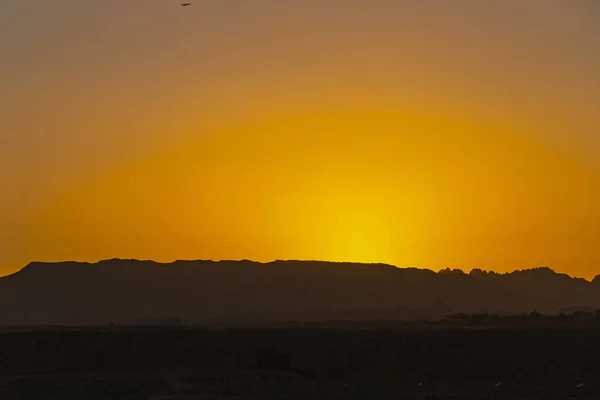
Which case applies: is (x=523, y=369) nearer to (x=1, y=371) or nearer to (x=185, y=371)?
(x=185, y=371)

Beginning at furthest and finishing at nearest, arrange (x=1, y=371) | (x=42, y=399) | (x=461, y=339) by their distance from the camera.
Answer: (x=461, y=339), (x=1, y=371), (x=42, y=399)

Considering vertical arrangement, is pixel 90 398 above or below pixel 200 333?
below

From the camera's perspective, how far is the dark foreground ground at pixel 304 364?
68188mm

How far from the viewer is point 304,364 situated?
81.6 m

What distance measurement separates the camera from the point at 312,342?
8612 centimetres

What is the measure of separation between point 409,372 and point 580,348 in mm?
15315

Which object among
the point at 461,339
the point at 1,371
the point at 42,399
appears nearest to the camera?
the point at 42,399

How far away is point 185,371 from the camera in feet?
256

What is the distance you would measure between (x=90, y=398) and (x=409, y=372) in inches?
1038

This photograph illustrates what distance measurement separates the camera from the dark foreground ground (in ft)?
224

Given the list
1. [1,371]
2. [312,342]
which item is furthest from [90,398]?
[312,342]

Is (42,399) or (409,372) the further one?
(409,372)

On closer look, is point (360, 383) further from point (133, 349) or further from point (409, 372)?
point (133, 349)

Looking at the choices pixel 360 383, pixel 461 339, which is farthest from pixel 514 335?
pixel 360 383
